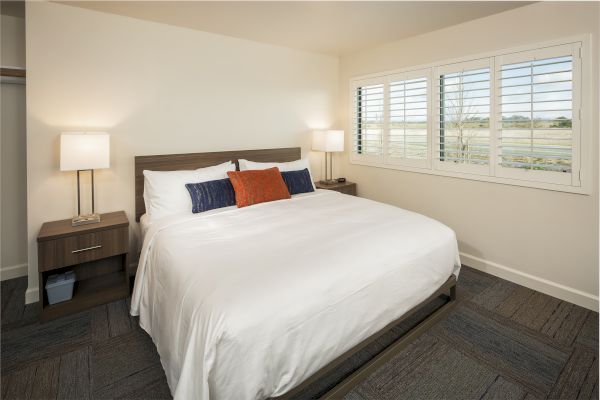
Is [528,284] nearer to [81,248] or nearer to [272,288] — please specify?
[272,288]

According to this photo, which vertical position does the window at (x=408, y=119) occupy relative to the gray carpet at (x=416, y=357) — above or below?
above

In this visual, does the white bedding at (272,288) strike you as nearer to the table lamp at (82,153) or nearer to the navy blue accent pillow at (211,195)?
the navy blue accent pillow at (211,195)

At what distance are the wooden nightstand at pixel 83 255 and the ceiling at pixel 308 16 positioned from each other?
1.86 metres

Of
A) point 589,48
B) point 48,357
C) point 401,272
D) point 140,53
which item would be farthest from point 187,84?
point 589,48

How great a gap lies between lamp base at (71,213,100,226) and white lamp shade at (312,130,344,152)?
8.60 ft

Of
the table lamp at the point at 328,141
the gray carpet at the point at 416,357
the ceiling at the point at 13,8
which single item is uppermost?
the ceiling at the point at 13,8

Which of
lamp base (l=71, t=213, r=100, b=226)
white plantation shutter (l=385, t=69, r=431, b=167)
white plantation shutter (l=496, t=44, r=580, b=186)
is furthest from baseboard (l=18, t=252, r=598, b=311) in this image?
white plantation shutter (l=385, t=69, r=431, b=167)

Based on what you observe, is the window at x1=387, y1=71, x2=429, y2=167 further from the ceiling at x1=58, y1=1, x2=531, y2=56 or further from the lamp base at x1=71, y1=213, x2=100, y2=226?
the lamp base at x1=71, y1=213, x2=100, y2=226

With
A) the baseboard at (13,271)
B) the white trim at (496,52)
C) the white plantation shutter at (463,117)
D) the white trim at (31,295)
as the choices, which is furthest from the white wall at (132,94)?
the white plantation shutter at (463,117)

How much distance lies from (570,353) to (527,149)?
1.62m

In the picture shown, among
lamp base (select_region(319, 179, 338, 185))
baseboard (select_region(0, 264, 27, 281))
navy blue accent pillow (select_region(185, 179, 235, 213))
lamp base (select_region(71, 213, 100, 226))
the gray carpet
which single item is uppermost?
lamp base (select_region(319, 179, 338, 185))

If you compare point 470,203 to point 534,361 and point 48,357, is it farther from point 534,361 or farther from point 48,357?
point 48,357

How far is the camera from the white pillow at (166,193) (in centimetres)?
281

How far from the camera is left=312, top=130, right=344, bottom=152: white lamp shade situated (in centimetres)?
415
